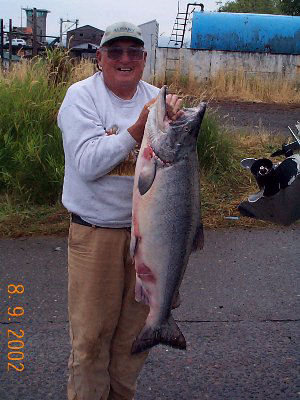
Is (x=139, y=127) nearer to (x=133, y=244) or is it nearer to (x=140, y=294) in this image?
(x=133, y=244)

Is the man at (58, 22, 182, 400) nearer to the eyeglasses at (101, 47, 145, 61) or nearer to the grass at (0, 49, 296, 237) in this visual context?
the eyeglasses at (101, 47, 145, 61)

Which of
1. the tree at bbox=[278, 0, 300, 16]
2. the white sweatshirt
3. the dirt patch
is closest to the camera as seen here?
the white sweatshirt

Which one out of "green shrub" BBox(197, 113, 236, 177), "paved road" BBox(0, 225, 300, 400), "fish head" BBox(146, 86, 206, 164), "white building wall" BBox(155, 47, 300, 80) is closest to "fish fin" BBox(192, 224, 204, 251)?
"fish head" BBox(146, 86, 206, 164)

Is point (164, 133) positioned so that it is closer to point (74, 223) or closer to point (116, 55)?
point (116, 55)

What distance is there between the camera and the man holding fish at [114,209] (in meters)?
2.42

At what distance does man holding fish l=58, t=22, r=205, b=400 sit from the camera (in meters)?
2.42

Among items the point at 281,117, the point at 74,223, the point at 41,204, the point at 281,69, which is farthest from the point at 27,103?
the point at 281,69

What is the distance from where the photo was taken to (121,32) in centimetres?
256

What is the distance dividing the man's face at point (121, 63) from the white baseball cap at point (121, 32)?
0.03m

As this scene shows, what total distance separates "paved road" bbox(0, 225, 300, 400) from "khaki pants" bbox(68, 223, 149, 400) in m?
0.65

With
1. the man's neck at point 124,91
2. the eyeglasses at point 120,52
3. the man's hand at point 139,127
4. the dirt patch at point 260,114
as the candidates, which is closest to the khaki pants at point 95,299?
Answer: the man's hand at point 139,127

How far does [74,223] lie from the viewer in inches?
108

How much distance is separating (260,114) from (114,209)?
41.8 ft

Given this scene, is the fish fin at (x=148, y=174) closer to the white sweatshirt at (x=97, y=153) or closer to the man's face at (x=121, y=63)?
the white sweatshirt at (x=97, y=153)
